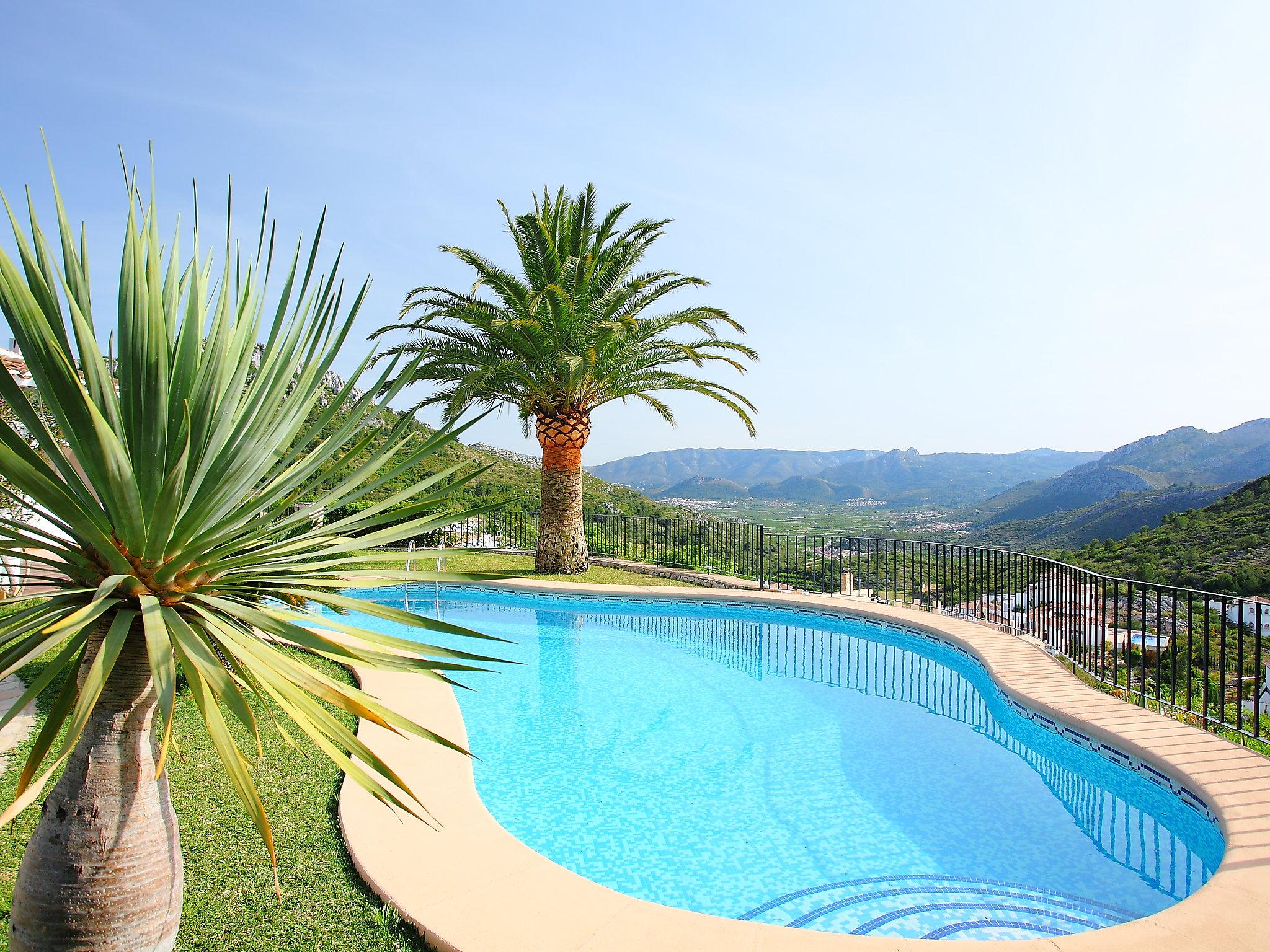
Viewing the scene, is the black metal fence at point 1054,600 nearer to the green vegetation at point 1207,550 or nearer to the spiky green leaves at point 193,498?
the green vegetation at point 1207,550

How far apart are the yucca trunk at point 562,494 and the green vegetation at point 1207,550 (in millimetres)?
9453

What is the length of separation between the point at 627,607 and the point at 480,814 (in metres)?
8.38

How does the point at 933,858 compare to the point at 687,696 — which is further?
the point at 687,696

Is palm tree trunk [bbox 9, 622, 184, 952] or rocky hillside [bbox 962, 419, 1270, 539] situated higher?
rocky hillside [bbox 962, 419, 1270, 539]

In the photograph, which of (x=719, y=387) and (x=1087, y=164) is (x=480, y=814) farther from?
(x=1087, y=164)

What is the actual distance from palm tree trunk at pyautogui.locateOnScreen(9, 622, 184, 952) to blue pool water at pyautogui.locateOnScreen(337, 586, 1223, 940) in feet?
5.24

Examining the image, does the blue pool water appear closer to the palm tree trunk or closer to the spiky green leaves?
the spiky green leaves

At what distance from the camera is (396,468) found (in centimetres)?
295

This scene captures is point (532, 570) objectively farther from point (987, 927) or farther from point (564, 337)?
point (987, 927)

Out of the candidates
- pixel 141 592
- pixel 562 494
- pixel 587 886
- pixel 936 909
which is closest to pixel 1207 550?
pixel 562 494

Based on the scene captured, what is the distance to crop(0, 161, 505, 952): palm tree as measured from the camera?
5.84 feet

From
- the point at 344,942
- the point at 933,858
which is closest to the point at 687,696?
the point at 933,858

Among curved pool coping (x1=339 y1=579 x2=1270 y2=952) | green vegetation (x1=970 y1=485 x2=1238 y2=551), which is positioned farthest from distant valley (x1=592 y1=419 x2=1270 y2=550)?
curved pool coping (x1=339 y1=579 x2=1270 y2=952)

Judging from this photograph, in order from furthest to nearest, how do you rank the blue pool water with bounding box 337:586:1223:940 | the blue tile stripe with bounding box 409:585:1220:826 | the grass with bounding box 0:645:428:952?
the blue tile stripe with bounding box 409:585:1220:826
the blue pool water with bounding box 337:586:1223:940
the grass with bounding box 0:645:428:952
